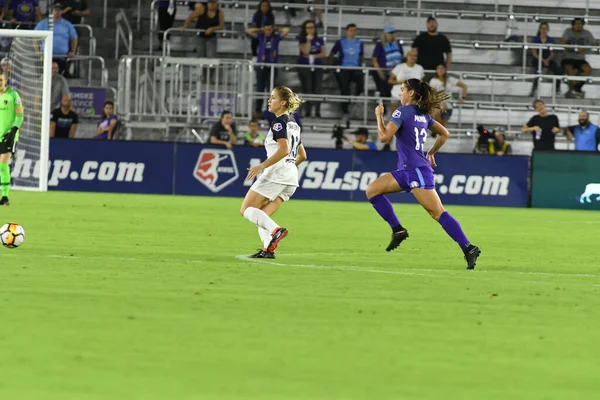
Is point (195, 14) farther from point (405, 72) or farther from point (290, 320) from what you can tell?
point (290, 320)

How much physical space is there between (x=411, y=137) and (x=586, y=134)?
16.5 m

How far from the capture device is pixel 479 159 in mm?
26922

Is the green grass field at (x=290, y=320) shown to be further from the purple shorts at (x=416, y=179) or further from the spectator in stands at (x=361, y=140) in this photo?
the spectator in stands at (x=361, y=140)

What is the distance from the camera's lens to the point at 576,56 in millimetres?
31141

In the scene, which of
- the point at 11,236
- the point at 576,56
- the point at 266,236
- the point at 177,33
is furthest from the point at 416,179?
the point at 576,56

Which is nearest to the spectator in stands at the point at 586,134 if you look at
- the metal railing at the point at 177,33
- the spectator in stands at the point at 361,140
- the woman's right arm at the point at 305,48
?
the spectator in stands at the point at 361,140

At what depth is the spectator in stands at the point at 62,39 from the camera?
28.5 m

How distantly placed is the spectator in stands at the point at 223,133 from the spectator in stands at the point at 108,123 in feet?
7.22

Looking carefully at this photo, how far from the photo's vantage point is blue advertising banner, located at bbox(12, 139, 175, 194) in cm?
2650

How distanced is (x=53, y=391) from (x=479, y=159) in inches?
882

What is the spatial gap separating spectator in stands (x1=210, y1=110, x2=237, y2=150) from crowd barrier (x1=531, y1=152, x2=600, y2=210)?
6.47 metres

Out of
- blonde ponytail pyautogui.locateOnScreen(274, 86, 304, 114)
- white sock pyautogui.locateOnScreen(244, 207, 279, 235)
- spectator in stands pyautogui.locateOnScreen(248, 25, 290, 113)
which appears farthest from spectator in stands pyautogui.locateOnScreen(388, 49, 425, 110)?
white sock pyautogui.locateOnScreen(244, 207, 279, 235)

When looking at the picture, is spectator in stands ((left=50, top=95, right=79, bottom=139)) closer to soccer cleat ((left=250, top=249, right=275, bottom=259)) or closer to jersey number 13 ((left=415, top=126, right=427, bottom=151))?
soccer cleat ((left=250, top=249, right=275, bottom=259))

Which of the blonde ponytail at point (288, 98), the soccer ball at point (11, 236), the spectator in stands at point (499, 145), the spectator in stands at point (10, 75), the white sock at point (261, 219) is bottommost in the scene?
the spectator in stands at point (499, 145)
